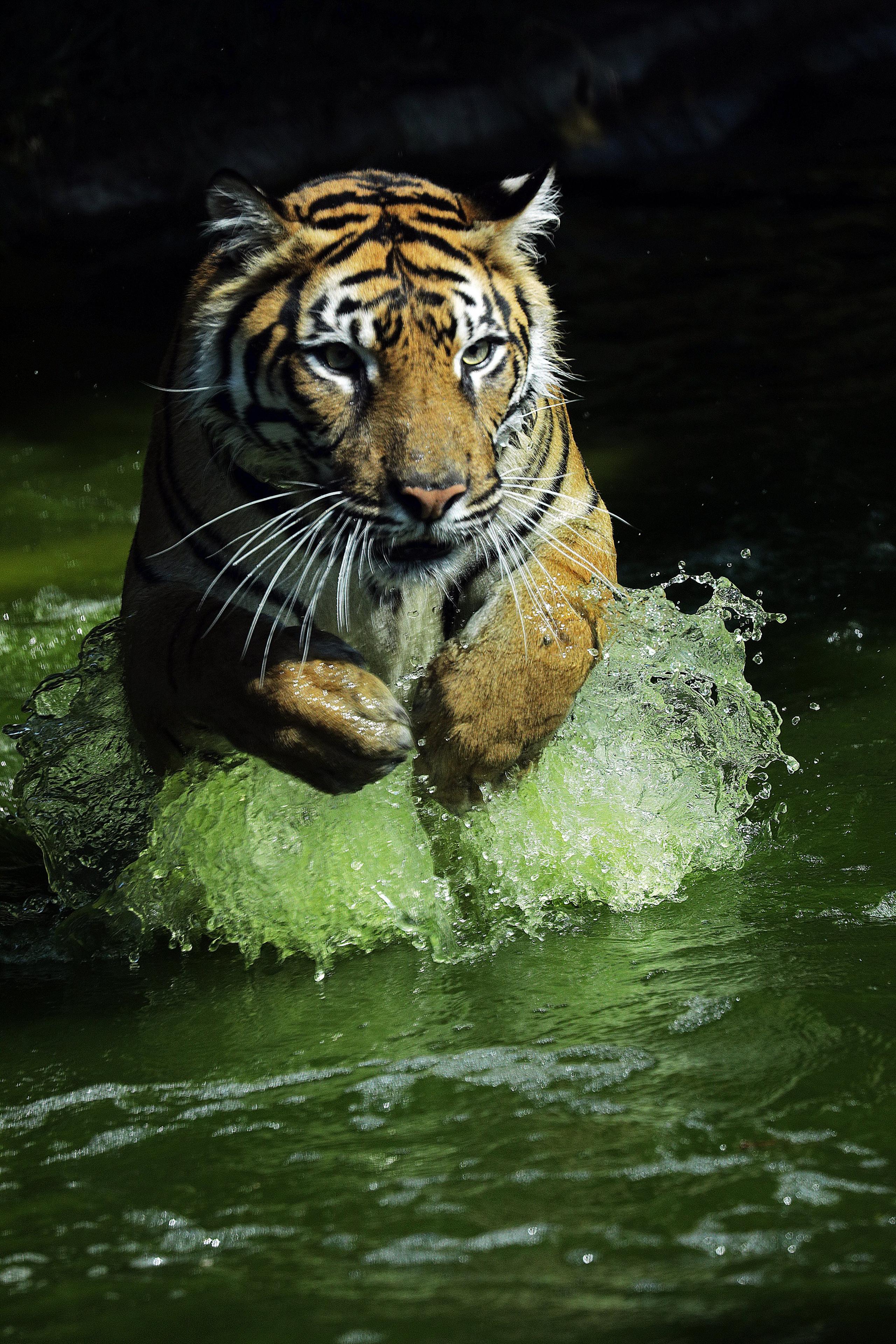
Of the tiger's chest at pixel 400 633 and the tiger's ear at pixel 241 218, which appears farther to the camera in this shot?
the tiger's chest at pixel 400 633

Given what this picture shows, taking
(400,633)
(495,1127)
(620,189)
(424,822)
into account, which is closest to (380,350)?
(400,633)

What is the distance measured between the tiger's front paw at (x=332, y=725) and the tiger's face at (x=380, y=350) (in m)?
0.21

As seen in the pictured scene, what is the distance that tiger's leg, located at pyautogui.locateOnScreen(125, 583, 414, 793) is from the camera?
2227 mm

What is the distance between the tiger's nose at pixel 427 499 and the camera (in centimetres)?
219

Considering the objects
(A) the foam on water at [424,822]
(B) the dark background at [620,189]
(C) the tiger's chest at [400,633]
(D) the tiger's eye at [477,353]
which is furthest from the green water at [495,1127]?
(B) the dark background at [620,189]

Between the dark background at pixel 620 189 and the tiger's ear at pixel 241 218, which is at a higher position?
the dark background at pixel 620 189

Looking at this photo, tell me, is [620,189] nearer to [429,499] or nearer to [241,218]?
A: [241,218]

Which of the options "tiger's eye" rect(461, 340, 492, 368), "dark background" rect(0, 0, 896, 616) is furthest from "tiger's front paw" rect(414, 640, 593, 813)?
"dark background" rect(0, 0, 896, 616)

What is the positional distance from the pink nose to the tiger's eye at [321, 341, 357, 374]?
0.25 metres

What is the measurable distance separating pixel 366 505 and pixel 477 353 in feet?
1.07

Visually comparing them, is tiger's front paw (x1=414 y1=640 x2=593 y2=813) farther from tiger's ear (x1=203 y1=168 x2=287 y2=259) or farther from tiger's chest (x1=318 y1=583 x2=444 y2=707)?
tiger's ear (x1=203 y1=168 x2=287 y2=259)

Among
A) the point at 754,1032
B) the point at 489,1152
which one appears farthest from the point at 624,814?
the point at 489,1152

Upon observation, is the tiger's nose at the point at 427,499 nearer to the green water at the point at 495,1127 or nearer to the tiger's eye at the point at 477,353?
the tiger's eye at the point at 477,353

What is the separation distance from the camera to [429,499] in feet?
7.19
